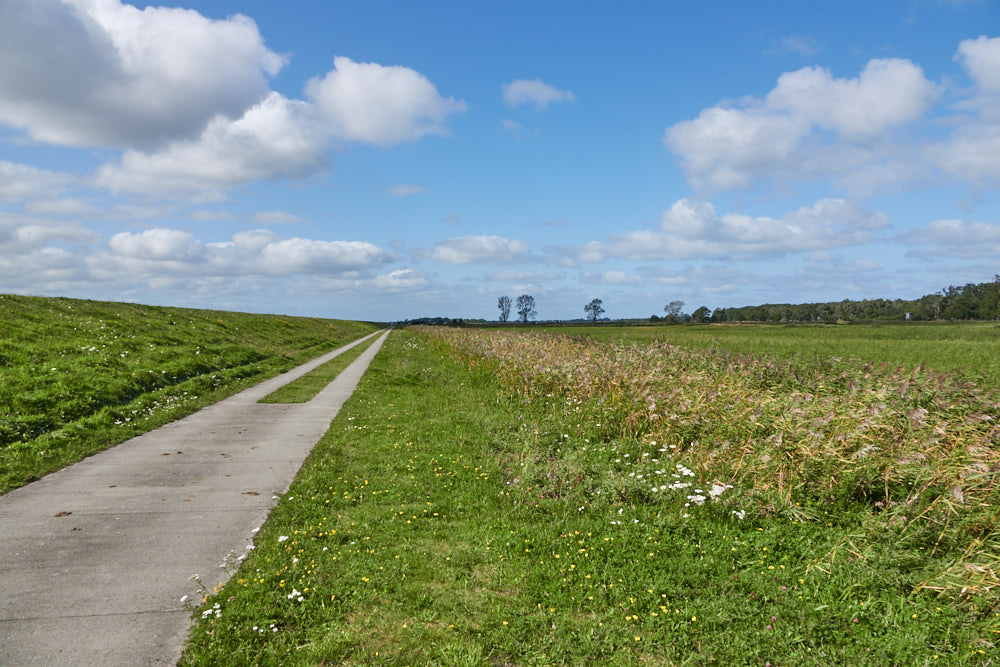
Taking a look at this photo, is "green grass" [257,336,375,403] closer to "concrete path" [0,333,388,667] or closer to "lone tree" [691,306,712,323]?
"concrete path" [0,333,388,667]

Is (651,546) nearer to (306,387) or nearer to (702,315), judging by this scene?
(306,387)

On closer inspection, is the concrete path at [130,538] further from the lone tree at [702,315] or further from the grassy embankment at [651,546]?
the lone tree at [702,315]

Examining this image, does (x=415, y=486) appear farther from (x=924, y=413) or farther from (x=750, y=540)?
(x=924, y=413)

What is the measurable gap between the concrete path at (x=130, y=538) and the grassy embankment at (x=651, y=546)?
41 centimetres

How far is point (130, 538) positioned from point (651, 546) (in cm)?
608

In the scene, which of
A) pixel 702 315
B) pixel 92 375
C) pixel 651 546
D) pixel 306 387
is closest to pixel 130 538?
pixel 651 546

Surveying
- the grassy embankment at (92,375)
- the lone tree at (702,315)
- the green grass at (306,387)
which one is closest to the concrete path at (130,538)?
the grassy embankment at (92,375)

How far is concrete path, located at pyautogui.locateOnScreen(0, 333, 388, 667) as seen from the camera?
12.2ft

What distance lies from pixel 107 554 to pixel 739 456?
331 inches

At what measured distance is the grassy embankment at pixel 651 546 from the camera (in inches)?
150

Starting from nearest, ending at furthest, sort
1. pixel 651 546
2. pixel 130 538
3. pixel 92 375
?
pixel 651 546, pixel 130 538, pixel 92 375

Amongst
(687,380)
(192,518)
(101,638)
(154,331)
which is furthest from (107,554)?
(154,331)

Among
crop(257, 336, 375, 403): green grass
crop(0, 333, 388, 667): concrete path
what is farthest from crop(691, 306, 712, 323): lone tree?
crop(0, 333, 388, 667): concrete path

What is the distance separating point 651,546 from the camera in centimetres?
525
